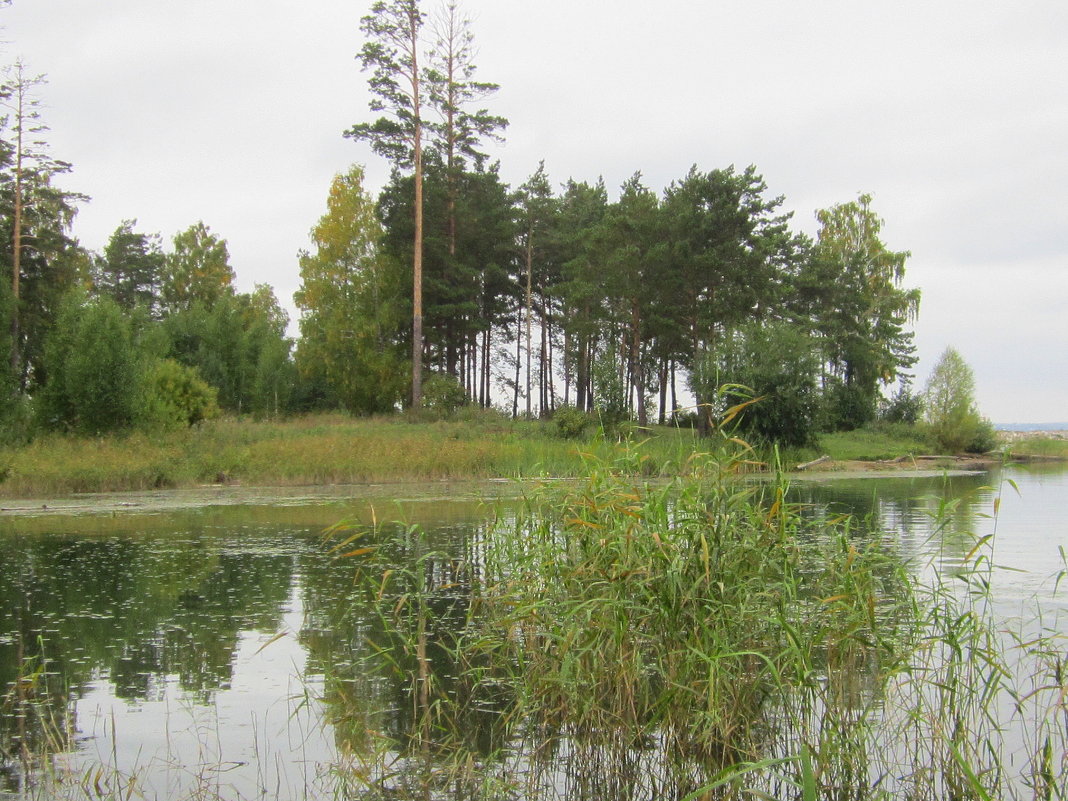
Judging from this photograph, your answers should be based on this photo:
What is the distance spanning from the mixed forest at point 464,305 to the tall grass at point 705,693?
19.6 m

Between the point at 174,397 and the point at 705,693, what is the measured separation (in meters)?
27.3

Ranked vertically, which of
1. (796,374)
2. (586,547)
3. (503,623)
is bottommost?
(503,623)

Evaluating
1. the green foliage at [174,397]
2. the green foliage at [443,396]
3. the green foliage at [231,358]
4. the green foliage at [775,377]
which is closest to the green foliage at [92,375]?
the green foliage at [174,397]

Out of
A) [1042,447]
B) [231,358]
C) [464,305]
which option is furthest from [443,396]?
[1042,447]

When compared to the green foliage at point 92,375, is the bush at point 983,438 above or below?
below

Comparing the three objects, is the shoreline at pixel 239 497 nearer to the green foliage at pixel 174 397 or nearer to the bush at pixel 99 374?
the bush at pixel 99 374

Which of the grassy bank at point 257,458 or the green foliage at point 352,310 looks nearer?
the grassy bank at point 257,458

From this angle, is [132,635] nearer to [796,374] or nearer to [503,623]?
[503,623]

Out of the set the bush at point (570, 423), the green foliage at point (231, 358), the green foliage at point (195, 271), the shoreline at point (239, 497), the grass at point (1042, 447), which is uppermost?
the green foliage at point (195, 271)

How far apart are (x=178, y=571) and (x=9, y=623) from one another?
2.61 meters

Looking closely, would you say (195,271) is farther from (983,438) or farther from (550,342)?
(983,438)

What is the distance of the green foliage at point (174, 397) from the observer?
87.0 feet

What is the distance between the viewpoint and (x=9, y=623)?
782cm

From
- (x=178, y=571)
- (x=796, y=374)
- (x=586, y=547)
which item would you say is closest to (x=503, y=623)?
(x=586, y=547)
